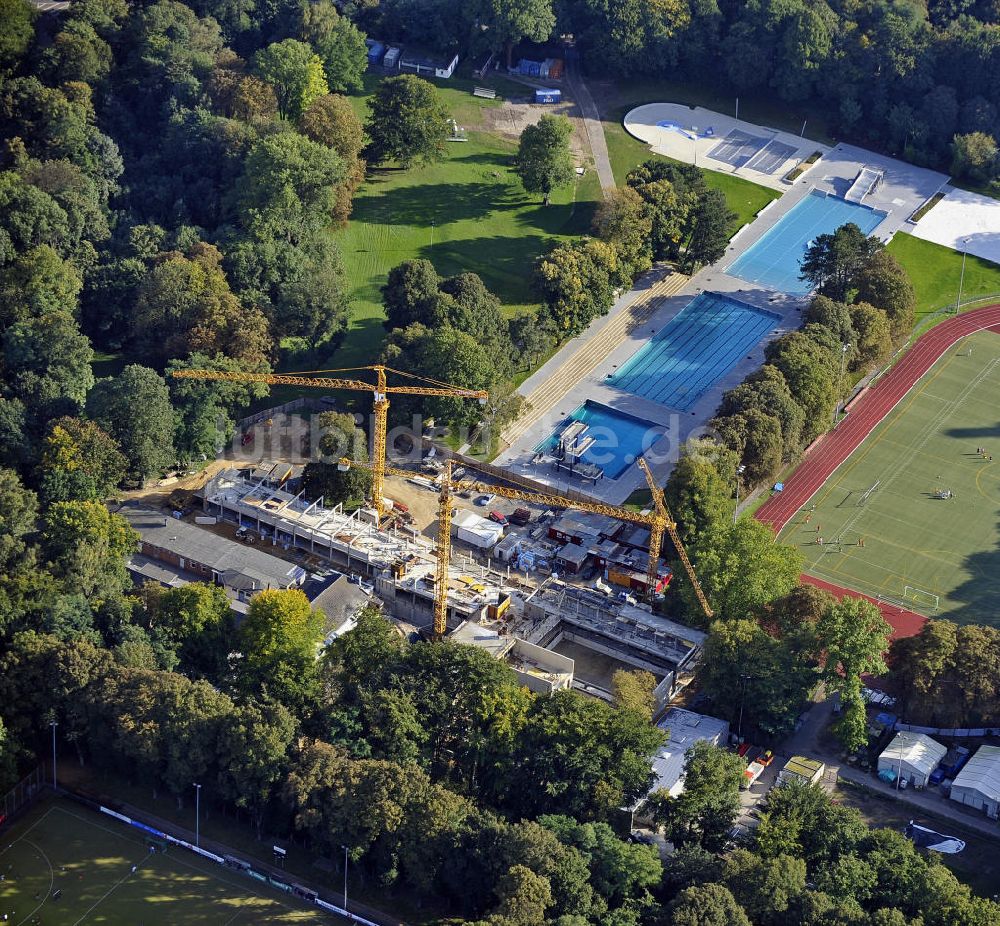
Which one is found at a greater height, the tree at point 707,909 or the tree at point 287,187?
the tree at point 287,187

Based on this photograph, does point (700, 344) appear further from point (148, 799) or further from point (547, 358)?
point (148, 799)

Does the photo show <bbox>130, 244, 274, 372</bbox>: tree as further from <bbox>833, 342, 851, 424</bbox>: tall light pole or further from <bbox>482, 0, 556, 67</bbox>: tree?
<bbox>482, 0, 556, 67</bbox>: tree

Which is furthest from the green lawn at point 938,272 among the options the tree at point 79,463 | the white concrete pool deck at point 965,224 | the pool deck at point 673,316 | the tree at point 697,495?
the tree at point 79,463

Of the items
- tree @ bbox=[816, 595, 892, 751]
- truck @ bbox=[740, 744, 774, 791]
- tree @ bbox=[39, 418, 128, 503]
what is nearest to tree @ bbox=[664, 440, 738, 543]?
tree @ bbox=[816, 595, 892, 751]

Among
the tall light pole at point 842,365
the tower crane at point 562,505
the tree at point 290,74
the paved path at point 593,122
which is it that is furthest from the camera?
the paved path at point 593,122

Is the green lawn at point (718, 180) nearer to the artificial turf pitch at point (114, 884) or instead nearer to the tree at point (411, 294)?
the tree at point (411, 294)

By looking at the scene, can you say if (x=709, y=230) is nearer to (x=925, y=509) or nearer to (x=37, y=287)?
(x=925, y=509)

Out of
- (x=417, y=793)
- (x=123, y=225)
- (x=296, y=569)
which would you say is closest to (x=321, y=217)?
(x=123, y=225)
